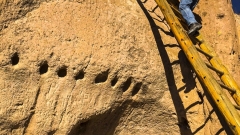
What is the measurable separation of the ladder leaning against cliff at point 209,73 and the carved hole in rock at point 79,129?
1.12 meters

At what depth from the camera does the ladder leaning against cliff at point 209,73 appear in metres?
3.26

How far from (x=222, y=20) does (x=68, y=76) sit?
2.09m

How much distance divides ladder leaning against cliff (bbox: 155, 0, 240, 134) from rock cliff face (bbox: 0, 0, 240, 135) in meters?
0.26

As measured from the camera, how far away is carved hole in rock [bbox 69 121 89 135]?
3.55 meters

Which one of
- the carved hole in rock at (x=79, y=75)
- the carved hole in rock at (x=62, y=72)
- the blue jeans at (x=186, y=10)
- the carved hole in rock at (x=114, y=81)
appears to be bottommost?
the carved hole in rock at (x=114, y=81)

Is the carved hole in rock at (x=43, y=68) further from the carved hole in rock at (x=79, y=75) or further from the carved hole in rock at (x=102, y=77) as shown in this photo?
the carved hole in rock at (x=102, y=77)

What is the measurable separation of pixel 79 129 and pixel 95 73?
538 millimetres

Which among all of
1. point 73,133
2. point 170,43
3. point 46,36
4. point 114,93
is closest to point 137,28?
point 170,43

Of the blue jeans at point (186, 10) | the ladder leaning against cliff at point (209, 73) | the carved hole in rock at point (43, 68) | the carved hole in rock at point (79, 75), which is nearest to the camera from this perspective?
the ladder leaning against cliff at point (209, 73)

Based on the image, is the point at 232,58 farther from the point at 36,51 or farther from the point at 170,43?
the point at 36,51

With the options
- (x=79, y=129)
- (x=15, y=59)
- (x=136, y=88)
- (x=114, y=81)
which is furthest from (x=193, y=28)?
(x=15, y=59)

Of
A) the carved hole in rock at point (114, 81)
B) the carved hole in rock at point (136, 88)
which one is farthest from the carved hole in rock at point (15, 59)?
the carved hole in rock at point (136, 88)

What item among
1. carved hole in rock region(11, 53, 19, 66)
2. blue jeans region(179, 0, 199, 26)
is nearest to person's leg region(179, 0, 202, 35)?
blue jeans region(179, 0, 199, 26)

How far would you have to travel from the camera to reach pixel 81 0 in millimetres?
3666
